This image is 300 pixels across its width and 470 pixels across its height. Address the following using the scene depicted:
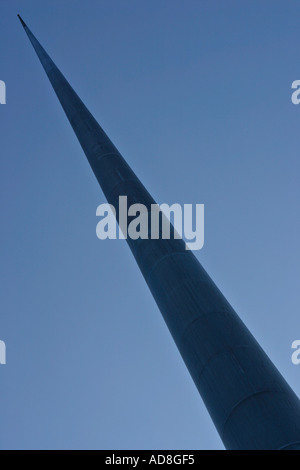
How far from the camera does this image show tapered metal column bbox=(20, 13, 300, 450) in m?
11.0

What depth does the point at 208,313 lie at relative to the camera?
544 inches

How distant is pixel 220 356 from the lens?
41.4ft

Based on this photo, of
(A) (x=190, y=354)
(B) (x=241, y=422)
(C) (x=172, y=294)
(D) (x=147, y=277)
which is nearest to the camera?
(B) (x=241, y=422)

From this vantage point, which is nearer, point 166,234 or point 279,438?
point 279,438

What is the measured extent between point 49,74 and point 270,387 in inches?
1052

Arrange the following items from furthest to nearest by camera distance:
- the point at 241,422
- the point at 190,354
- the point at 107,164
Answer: the point at 107,164, the point at 190,354, the point at 241,422

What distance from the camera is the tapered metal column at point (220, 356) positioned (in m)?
11.0

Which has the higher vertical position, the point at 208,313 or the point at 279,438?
the point at 208,313
